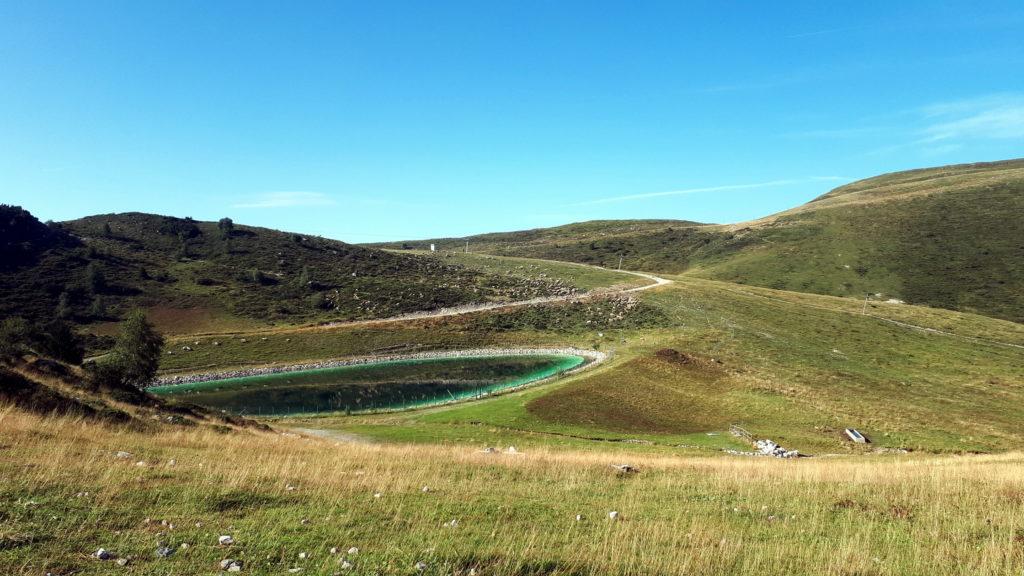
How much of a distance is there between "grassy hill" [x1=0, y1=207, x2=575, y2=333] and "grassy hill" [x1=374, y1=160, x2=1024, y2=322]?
7149 centimetres

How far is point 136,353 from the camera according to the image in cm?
4828

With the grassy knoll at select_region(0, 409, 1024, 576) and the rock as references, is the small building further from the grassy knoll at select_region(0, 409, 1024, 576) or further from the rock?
the rock

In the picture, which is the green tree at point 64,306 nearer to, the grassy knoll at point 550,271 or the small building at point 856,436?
the grassy knoll at point 550,271

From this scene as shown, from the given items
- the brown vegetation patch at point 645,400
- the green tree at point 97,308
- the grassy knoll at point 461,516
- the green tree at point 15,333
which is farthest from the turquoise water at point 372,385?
the grassy knoll at point 461,516

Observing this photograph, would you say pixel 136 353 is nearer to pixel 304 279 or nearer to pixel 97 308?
pixel 97 308

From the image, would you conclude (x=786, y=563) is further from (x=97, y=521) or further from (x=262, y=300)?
(x=262, y=300)

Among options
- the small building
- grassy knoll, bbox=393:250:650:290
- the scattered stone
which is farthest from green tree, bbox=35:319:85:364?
grassy knoll, bbox=393:250:650:290

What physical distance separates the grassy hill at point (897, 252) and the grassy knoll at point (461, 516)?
143 m

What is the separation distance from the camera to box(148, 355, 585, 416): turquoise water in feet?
187

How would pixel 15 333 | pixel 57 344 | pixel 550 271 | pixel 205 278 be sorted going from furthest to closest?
1. pixel 550 271
2. pixel 205 278
3. pixel 57 344
4. pixel 15 333

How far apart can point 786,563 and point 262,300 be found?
366 feet

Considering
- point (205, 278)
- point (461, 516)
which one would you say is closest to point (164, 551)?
point (461, 516)

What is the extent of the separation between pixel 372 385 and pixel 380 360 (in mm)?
15431

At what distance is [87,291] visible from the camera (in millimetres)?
96688
